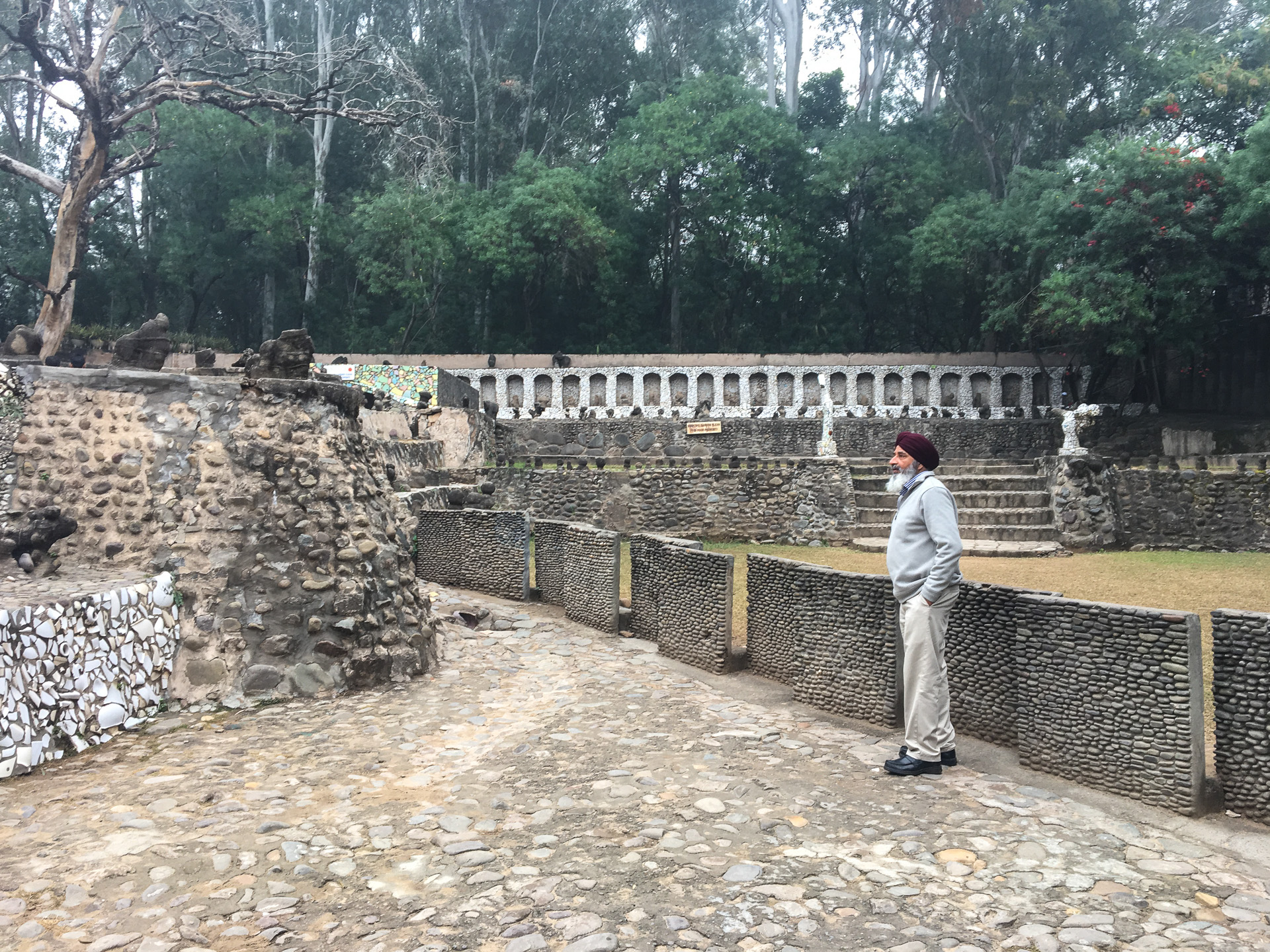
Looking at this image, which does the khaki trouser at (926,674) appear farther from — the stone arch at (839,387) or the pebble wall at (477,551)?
the stone arch at (839,387)

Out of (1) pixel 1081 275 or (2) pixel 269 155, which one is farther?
(2) pixel 269 155

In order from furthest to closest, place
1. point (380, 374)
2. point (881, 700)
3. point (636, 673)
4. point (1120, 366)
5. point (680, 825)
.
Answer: point (1120, 366)
point (380, 374)
point (636, 673)
point (881, 700)
point (680, 825)

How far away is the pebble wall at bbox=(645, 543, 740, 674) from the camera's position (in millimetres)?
7711

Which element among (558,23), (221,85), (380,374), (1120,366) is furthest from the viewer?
(558,23)

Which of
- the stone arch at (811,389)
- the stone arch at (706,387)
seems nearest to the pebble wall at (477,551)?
the stone arch at (706,387)

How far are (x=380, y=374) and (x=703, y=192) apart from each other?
1984 cm

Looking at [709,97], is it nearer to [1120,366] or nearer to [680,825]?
[1120,366]

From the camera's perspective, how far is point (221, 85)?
19312 mm

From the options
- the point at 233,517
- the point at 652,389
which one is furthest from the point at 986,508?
the point at 652,389

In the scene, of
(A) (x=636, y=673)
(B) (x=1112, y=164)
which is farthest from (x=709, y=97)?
(A) (x=636, y=673)

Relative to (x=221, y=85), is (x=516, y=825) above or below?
below

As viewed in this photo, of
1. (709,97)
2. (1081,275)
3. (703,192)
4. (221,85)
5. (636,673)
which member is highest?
(709,97)

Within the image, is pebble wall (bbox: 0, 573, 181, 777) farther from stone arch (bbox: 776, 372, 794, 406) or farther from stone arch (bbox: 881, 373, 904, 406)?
stone arch (bbox: 881, 373, 904, 406)

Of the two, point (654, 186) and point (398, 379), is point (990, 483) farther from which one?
Answer: point (654, 186)
